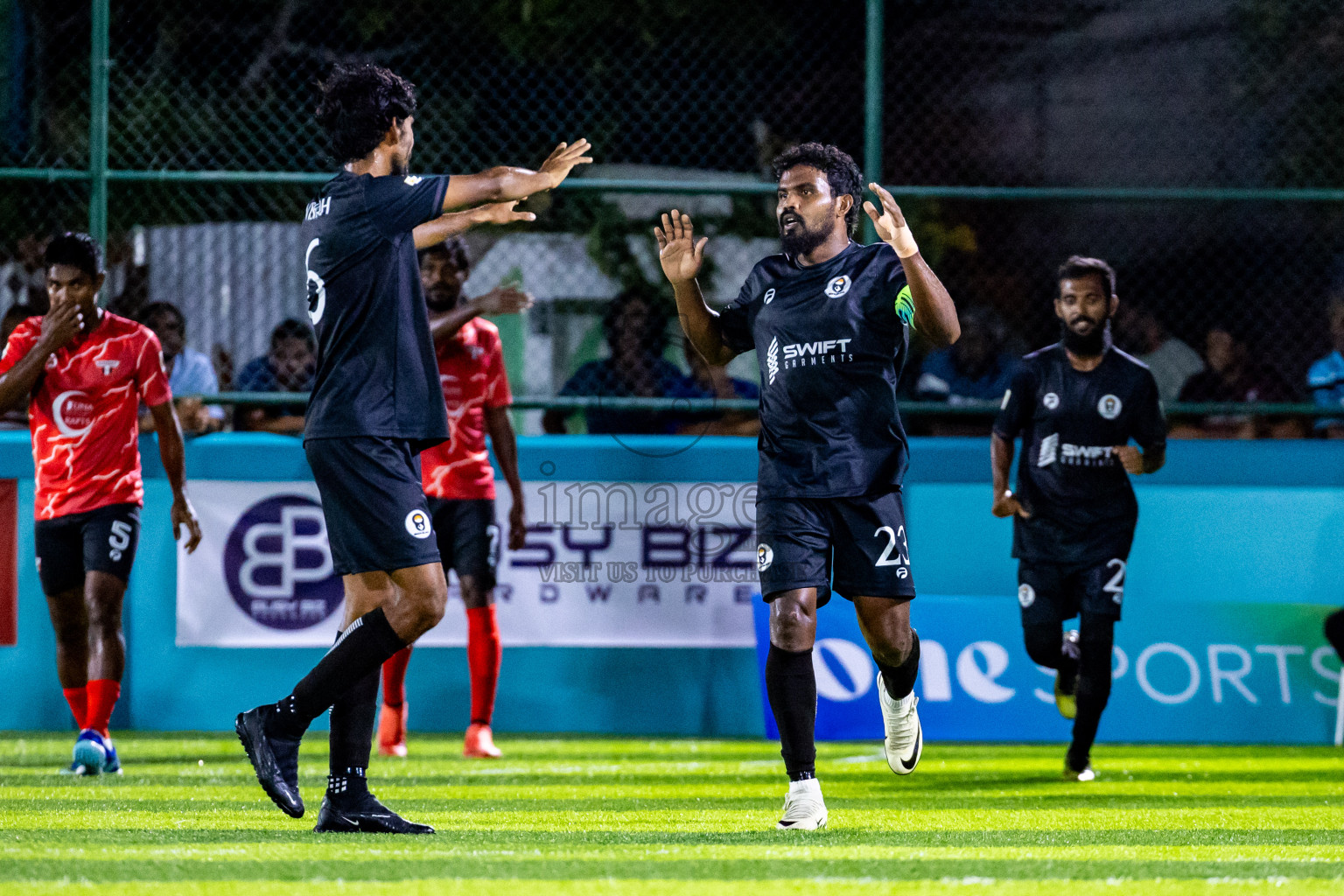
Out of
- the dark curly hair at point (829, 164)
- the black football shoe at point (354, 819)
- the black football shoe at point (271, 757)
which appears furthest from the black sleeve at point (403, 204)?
the black football shoe at point (354, 819)

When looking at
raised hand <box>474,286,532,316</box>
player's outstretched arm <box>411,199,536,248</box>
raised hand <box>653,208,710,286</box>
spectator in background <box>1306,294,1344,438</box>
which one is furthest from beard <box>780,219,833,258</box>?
spectator in background <box>1306,294,1344,438</box>

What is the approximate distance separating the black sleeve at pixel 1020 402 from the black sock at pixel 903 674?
6.60 ft

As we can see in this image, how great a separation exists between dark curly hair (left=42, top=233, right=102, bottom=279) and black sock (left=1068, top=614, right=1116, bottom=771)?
4603mm

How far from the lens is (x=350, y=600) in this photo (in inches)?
211

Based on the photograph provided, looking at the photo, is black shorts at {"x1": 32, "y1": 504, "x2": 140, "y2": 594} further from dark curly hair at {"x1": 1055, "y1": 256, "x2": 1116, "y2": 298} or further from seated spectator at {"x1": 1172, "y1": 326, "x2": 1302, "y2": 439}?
seated spectator at {"x1": 1172, "y1": 326, "x2": 1302, "y2": 439}

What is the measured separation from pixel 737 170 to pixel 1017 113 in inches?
112

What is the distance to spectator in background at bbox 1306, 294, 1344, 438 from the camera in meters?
10.4

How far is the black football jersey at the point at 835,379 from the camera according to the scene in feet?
18.8

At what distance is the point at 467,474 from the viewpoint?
28.4ft

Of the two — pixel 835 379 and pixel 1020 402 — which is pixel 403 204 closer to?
pixel 835 379

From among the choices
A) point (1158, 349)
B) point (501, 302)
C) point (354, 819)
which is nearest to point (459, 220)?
point (354, 819)

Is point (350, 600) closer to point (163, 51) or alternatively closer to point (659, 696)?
point (659, 696)

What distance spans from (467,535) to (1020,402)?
8.95ft

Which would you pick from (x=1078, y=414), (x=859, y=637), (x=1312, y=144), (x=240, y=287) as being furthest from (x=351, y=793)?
(x=1312, y=144)
